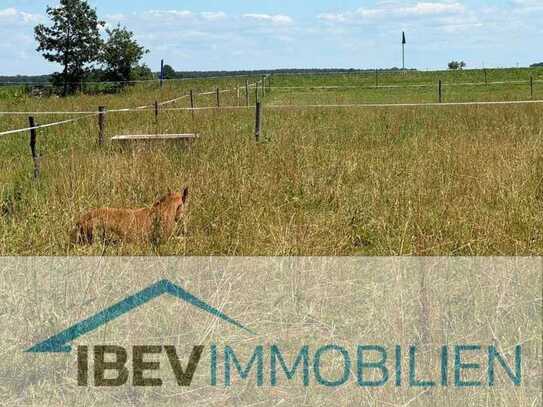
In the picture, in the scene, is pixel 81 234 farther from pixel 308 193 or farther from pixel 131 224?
pixel 308 193

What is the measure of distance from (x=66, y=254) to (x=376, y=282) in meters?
1.96

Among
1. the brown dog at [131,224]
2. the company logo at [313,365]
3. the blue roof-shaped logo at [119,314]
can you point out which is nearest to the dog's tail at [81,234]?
the brown dog at [131,224]

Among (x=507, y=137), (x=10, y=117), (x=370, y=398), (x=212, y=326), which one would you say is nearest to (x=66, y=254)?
(x=212, y=326)

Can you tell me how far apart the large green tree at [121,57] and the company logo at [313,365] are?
5207 cm

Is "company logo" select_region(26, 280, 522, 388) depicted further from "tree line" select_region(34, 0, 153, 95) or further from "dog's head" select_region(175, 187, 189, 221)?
"tree line" select_region(34, 0, 153, 95)

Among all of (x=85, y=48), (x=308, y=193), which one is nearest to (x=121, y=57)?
(x=85, y=48)

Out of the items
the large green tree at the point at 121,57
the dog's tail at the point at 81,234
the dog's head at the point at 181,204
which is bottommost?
the dog's tail at the point at 81,234

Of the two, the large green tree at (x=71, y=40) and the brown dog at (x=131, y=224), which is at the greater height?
the large green tree at (x=71, y=40)

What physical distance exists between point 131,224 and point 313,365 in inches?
91.1

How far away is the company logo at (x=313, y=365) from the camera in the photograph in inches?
119

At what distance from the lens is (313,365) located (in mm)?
3137

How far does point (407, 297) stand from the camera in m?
3.62

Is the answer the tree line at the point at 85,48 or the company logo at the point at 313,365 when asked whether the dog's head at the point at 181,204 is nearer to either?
the company logo at the point at 313,365

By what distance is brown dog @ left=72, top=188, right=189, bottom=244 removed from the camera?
493 cm
